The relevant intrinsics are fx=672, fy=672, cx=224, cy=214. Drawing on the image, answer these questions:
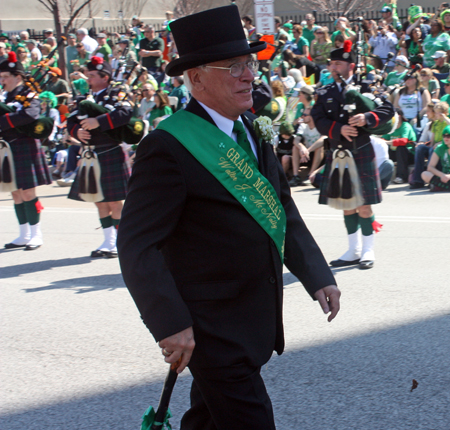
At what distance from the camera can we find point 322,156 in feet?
35.9

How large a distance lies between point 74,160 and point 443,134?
670 cm

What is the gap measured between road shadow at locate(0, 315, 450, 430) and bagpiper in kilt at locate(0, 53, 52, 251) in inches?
160

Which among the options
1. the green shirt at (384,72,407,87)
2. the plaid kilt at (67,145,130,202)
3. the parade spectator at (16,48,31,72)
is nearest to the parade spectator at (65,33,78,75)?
the parade spectator at (16,48,31,72)

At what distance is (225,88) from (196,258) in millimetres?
596

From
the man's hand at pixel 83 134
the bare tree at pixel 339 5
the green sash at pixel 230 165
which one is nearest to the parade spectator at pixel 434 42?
the bare tree at pixel 339 5

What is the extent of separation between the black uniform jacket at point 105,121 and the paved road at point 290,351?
4.12 feet

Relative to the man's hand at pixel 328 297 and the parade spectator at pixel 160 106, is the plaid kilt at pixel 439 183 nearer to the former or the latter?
the parade spectator at pixel 160 106

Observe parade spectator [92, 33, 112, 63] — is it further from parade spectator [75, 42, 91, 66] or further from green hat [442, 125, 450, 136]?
green hat [442, 125, 450, 136]

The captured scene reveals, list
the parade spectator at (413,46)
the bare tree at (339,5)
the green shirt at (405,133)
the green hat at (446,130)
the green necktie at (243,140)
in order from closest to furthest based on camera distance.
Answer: the green necktie at (243,140) → the green hat at (446,130) → the green shirt at (405,133) → the parade spectator at (413,46) → the bare tree at (339,5)

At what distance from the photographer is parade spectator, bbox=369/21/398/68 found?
14.7m

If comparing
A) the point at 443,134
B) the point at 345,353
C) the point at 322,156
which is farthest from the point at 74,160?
the point at 345,353

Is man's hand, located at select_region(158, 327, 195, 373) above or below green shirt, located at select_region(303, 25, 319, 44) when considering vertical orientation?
above

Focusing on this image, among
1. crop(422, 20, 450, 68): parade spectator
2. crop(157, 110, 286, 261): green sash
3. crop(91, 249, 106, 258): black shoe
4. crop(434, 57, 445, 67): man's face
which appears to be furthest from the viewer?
crop(422, 20, 450, 68): parade spectator

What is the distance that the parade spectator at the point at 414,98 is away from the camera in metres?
11.1
